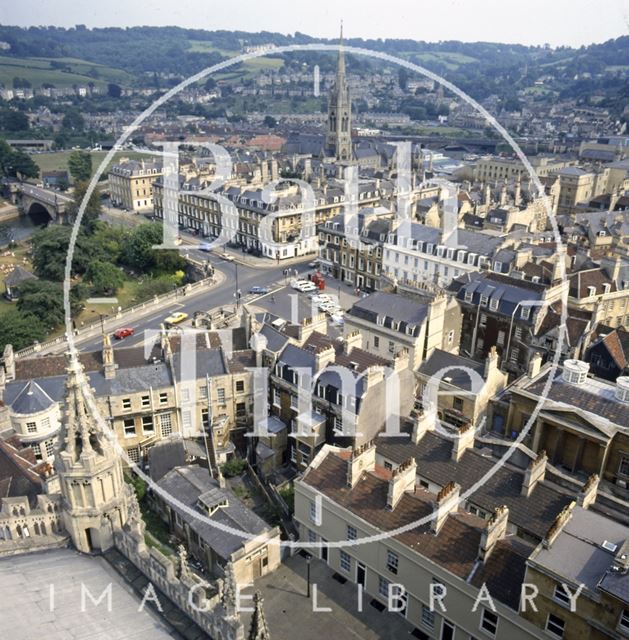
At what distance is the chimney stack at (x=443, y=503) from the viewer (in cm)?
2848

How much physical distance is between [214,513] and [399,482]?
12.3 metres

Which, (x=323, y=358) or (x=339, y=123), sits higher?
(x=339, y=123)

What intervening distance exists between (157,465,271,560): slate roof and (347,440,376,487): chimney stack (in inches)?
243

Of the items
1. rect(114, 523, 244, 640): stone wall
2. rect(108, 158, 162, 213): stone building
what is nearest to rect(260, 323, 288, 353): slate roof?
rect(114, 523, 244, 640): stone wall

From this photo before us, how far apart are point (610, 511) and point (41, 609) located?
28004 mm

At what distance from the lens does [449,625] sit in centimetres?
2858

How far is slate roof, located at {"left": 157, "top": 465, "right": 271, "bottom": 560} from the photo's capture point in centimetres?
3369

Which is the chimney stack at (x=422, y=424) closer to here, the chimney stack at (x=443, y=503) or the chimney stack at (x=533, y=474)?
the chimney stack at (x=533, y=474)

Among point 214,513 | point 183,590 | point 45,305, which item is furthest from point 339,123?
point 183,590

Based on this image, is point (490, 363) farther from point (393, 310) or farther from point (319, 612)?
point (319, 612)

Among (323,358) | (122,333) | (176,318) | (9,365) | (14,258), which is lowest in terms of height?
(14,258)

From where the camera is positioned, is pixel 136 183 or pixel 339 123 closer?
pixel 136 183

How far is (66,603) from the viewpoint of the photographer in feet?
64.6

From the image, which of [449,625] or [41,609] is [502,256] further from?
[41,609]
